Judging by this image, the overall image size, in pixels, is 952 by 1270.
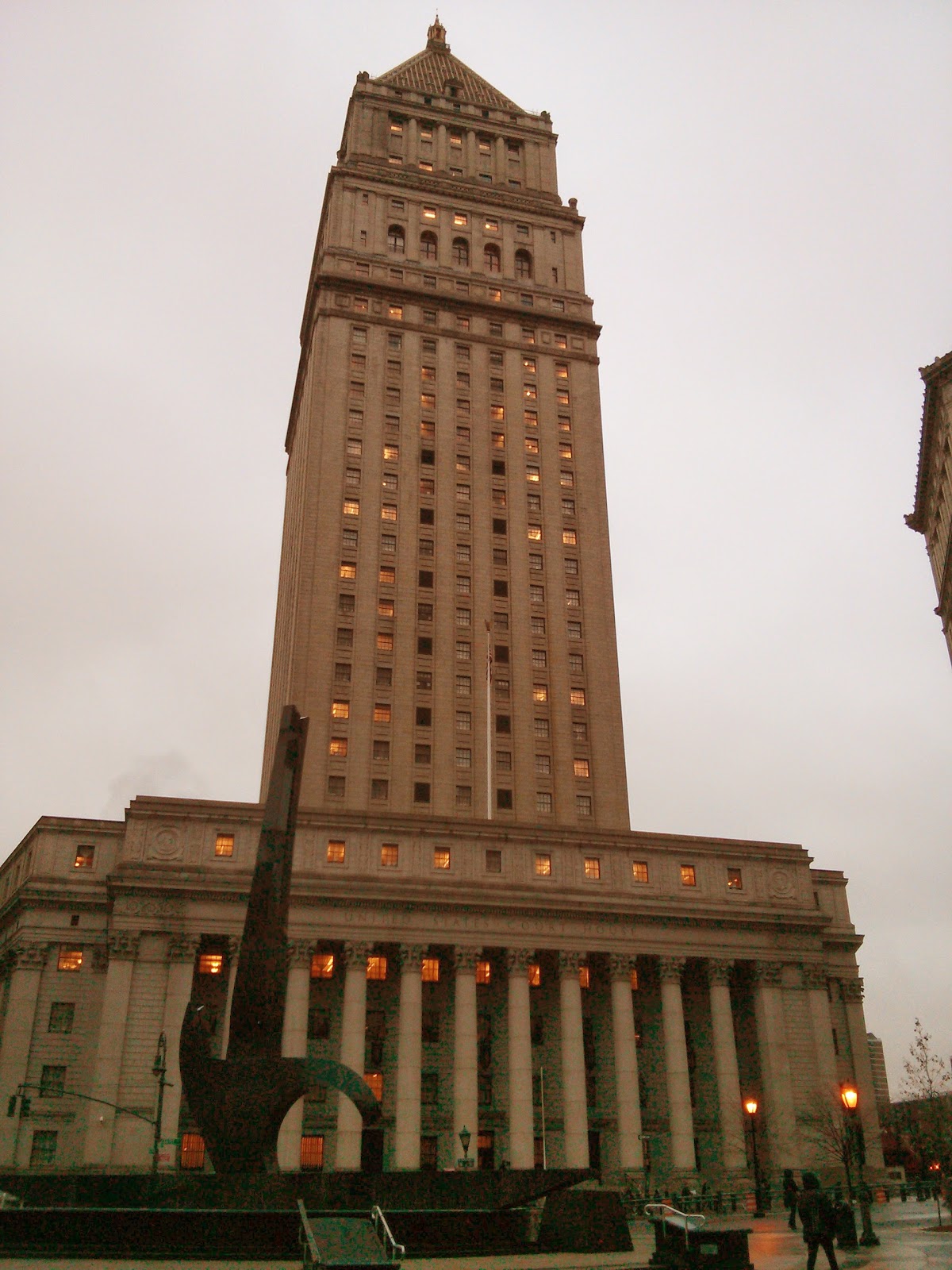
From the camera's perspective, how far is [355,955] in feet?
212

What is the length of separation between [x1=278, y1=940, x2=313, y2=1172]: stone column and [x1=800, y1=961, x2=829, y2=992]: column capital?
32.7 metres

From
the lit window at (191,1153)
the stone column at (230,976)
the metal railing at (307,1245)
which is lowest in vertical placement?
the metal railing at (307,1245)

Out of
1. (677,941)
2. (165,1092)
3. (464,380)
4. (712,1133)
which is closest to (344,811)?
(165,1092)

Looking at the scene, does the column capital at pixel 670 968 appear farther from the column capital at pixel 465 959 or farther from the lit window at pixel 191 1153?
the lit window at pixel 191 1153

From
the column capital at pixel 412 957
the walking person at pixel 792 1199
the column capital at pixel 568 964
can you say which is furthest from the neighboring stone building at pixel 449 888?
the walking person at pixel 792 1199

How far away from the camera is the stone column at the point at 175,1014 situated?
59469 mm

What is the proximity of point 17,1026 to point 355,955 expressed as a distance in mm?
19998

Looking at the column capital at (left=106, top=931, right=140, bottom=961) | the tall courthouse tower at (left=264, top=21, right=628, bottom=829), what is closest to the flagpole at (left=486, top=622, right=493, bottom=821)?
the tall courthouse tower at (left=264, top=21, right=628, bottom=829)

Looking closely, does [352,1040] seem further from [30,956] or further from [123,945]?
[30,956]

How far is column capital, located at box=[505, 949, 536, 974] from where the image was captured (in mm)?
66750

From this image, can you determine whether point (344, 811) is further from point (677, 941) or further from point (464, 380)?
point (464, 380)

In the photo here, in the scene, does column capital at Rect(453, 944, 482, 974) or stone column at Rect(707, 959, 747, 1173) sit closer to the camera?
stone column at Rect(707, 959, 747, 1173)

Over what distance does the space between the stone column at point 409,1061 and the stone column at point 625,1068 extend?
39.6ft

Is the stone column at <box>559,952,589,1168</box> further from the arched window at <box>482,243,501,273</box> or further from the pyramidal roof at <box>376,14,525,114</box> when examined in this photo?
the pyramidal roof at <box>376,14,525,114</box>
